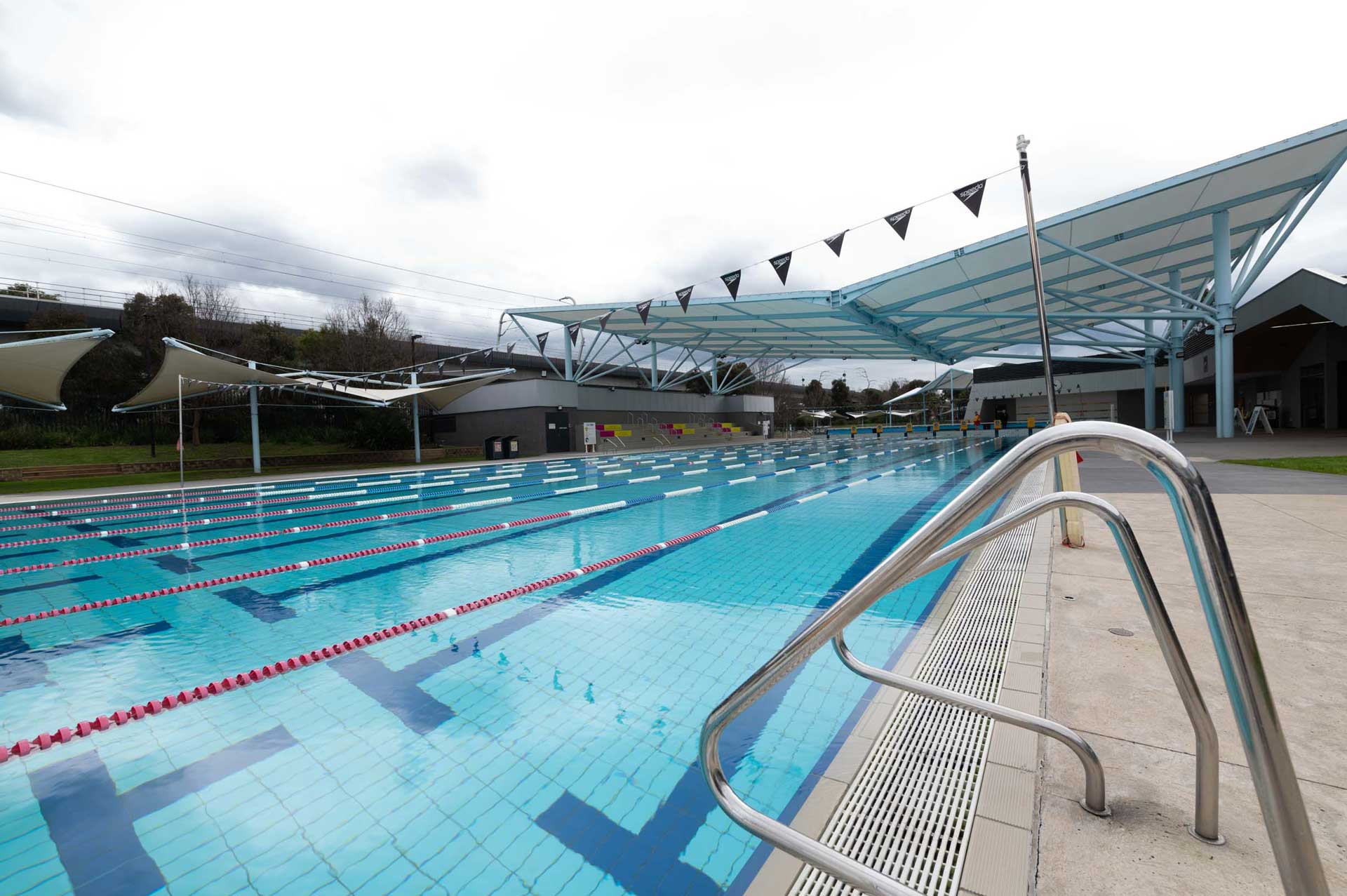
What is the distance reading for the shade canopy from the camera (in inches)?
487

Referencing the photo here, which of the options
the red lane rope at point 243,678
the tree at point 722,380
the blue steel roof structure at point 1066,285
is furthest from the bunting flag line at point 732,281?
the tree at point 722,380

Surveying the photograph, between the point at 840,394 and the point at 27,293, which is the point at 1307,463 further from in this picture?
the point at 840,394

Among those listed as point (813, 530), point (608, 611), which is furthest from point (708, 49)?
point (608, 611)

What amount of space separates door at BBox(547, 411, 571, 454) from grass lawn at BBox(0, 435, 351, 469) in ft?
27.0

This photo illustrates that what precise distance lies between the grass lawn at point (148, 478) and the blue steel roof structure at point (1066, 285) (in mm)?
8908

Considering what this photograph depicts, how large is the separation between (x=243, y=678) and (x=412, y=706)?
3.90 ft

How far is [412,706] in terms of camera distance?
288cm

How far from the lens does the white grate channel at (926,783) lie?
1500mm

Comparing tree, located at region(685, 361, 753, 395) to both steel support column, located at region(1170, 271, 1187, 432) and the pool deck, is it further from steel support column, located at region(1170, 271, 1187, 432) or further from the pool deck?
the pool deck

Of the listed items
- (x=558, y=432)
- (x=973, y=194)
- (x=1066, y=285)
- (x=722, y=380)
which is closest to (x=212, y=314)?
(x=558, y=432)

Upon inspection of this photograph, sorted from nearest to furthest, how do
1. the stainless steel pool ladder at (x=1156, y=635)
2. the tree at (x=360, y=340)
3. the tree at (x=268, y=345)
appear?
the stainless steel pool ladder at (x=1156, y=635), the tree at (x=268, y=345), the tree at (x=360, y=340)

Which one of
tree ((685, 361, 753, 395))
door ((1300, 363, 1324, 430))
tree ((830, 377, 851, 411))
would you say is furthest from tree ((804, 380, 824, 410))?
door ((1300, 363, 1324, 430))

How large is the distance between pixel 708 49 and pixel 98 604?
8.63 meters

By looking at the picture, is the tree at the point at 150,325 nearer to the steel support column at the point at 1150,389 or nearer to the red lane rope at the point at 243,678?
the red lane rope at the point at 243,678
